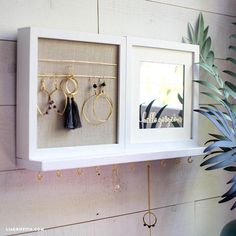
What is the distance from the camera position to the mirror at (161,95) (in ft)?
3.04

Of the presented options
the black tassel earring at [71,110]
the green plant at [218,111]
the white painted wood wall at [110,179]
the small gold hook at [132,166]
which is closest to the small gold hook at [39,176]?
the white painted wood wall at [110,179]

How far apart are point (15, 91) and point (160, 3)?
1.41 ft

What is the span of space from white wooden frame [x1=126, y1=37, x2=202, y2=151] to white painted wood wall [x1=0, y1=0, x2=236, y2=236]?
73 mm

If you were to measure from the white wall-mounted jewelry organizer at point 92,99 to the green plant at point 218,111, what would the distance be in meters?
0.06

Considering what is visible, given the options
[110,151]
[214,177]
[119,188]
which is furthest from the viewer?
[214,177]

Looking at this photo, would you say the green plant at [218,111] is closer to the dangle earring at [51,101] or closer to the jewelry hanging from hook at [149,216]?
the jewelry hanging from hook at [149,216]

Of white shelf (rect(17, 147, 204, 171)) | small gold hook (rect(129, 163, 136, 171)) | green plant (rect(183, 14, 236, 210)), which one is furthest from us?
small gold hook (rect(129, 163, 136, 171))

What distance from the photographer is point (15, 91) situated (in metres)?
0.81

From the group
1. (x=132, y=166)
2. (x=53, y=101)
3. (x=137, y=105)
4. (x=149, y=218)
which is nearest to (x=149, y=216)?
(x=149, y=218)

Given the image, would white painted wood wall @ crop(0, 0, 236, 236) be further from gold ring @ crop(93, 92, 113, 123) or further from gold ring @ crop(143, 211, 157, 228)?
gold ring @ crop(93, 92, 113, 123)

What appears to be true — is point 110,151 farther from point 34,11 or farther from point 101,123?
point 34,11

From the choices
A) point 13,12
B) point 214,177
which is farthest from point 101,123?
point 214,177

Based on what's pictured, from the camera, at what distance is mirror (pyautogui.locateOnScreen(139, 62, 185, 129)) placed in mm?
926

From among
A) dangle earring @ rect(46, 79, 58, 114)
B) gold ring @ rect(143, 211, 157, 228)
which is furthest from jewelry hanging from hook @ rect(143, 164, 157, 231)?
dangle earring @ rect(46, 79, 58, 114)
